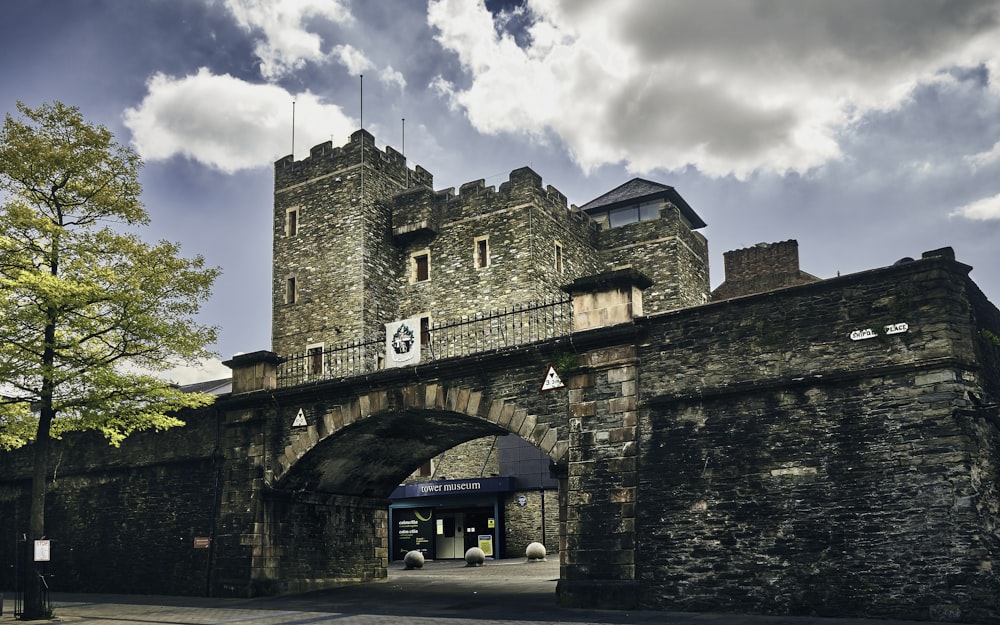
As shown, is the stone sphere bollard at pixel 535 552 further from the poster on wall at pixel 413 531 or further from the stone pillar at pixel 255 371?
the stone pillar at pixel 255 371

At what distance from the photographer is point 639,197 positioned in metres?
39.6

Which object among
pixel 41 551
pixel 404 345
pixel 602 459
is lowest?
pixel 41 551

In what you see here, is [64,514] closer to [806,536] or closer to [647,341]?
[647,341]

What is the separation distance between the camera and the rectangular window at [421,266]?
1419 inches

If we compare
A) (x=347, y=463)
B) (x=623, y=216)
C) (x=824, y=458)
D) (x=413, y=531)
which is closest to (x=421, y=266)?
(x=623, y=216)

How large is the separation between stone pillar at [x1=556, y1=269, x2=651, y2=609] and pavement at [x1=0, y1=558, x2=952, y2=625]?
526 millimetres

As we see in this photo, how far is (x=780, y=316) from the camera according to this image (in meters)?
12.8

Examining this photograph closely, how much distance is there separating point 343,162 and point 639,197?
1374 centimetres

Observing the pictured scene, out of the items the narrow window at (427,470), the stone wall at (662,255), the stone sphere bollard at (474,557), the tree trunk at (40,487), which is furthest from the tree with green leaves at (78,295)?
the stone wall at (662,255)

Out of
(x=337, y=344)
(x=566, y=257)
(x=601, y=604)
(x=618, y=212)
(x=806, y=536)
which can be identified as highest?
(x=618, y=212)

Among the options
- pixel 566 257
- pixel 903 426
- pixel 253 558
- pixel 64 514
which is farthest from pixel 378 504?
pixel 566 257

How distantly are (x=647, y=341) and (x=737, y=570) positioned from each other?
3.84 m

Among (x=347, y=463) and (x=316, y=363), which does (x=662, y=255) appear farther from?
(x=347, y=463)

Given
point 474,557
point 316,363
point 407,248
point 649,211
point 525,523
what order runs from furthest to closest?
point 649,211, point 407,248, point 316,363, point 525,523, point 474,557
